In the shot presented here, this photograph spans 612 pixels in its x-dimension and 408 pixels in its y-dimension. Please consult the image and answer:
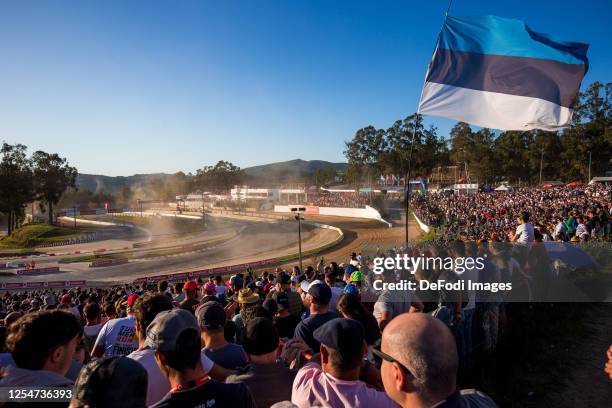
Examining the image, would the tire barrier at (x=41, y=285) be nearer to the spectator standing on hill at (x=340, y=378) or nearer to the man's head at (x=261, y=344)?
the man's head at (x=261, y=344)

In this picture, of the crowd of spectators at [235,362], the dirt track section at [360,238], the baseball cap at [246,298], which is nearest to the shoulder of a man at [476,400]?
the crowd of spectators at [235,362]

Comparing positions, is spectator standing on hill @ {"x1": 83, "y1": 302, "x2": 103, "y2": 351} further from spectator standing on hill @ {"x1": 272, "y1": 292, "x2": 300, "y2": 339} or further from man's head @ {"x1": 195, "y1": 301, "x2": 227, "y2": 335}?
man's head @ {"x1": 195, "y1": 301, "x2": 227, "y2": 335}

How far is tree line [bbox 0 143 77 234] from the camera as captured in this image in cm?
6291

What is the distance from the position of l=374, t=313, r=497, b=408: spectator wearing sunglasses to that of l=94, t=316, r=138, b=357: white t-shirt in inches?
121

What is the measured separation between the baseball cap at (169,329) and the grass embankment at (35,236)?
67284 millimetres

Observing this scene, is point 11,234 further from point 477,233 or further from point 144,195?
point 144,195

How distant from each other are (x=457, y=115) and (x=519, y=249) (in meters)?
3.02

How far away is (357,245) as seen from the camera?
1469 inches

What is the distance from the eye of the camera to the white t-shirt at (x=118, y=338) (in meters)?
3.79

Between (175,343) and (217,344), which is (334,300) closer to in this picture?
(217,344)

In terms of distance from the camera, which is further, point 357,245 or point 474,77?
point 357,245

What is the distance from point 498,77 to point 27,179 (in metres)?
78.2

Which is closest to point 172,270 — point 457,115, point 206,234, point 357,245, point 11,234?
point 357,245

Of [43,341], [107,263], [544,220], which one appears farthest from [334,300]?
[107,263]
